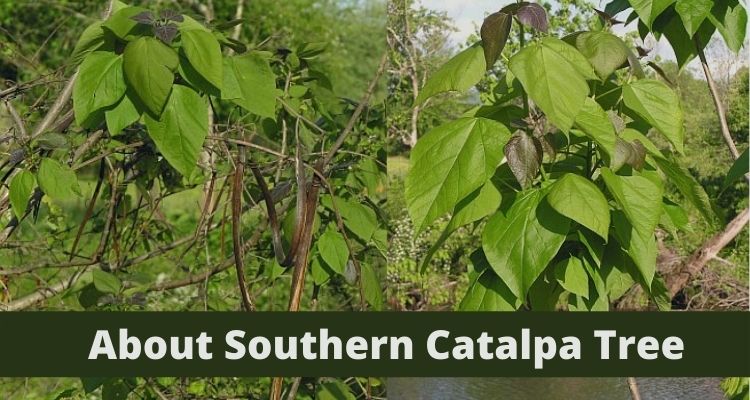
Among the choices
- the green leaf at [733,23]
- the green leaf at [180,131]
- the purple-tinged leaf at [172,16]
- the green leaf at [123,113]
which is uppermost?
the green leaf at [733,23]

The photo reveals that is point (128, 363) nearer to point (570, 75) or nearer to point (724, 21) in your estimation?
point (570, 75)

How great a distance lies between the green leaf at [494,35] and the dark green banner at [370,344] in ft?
1.05

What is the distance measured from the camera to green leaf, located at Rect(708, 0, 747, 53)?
3.15ft

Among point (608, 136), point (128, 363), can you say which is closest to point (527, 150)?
point (608, 136)

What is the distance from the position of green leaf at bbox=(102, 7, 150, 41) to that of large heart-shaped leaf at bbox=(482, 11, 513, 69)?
1.02ft

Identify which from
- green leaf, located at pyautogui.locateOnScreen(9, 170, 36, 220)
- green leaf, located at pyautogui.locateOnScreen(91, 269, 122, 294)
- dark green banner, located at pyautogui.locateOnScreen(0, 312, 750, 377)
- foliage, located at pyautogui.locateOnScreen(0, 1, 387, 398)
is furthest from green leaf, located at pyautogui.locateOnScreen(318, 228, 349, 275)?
green leaf, located at pyautogui.locateOnScreen(9, 170, 36, 220)

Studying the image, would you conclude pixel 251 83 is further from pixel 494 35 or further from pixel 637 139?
pixel 637 139

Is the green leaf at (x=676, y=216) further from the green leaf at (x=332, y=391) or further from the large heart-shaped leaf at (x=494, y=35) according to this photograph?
the green leaf at (x=332, y=391)

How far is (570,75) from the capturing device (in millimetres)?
743

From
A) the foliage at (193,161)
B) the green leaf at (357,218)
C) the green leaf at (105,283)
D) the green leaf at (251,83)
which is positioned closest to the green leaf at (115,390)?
the foliage at (193,161)

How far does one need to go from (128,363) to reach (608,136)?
2.11ft

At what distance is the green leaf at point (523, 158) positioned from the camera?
78 cm

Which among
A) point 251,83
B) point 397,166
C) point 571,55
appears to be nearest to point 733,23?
point 571,55

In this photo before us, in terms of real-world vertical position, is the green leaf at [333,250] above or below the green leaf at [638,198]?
above
